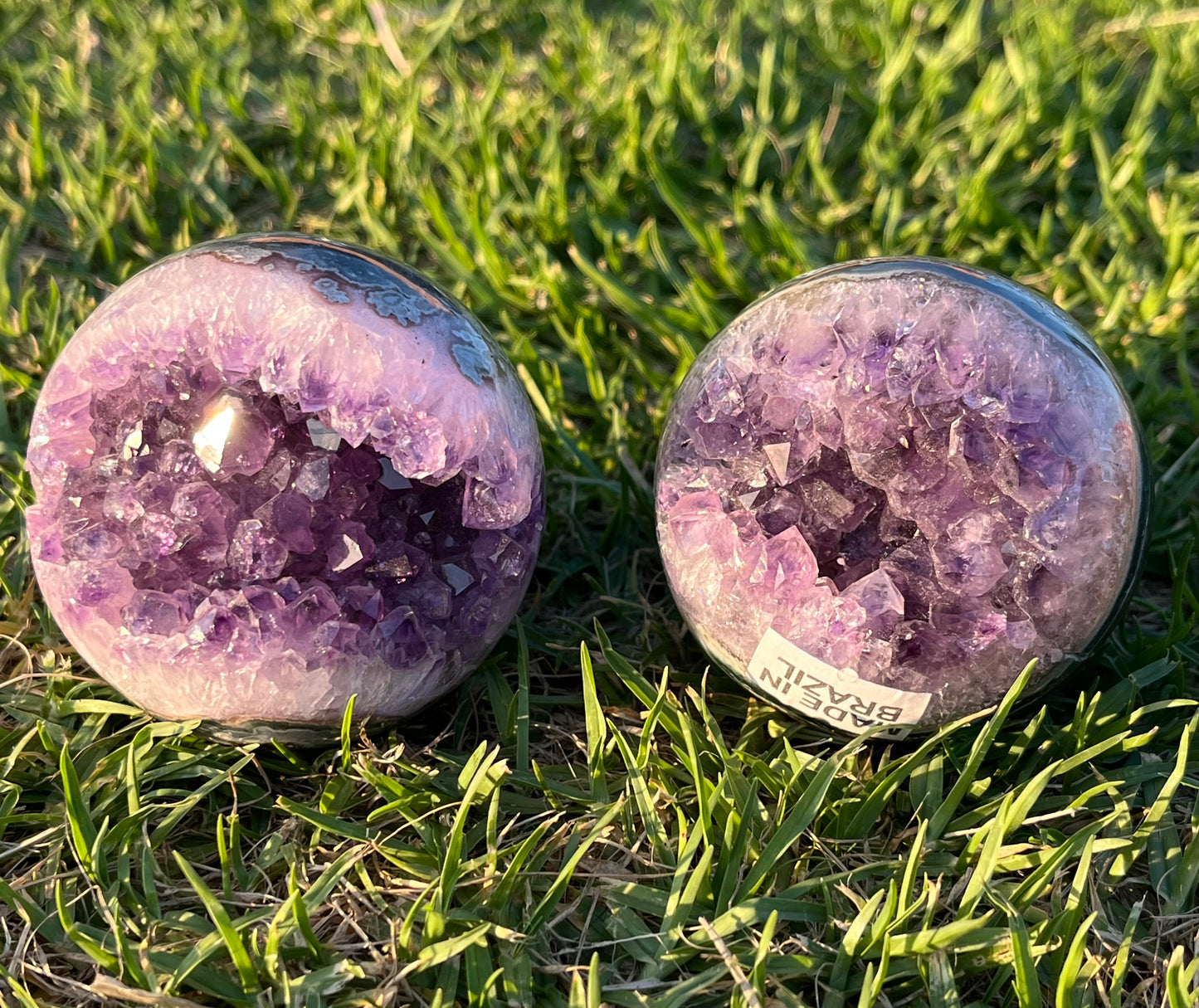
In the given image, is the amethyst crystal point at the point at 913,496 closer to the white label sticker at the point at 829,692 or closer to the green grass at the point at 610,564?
the white label sticker at the point at 829,692

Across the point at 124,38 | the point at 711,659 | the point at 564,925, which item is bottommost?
the point at 564,925

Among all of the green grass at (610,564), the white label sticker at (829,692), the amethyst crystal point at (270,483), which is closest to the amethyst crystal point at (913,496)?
the white label sticker at (829,692)

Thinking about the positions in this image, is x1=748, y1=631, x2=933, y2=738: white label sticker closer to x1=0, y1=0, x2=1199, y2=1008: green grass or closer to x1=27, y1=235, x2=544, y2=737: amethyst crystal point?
x1=0, y1=0, x2=1199, y2=1008: green grass

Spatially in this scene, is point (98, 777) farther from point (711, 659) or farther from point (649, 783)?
point (711, 659)

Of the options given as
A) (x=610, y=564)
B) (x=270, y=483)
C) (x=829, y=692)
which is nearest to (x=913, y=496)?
(x=829, y=692)

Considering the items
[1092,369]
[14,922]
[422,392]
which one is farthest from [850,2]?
[14,922]
